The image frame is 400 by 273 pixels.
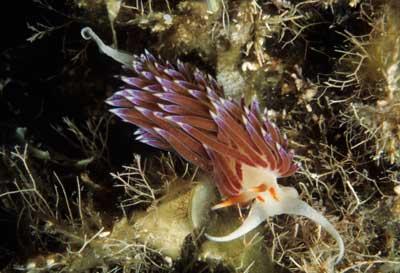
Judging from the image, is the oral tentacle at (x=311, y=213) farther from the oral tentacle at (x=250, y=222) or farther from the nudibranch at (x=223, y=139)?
the oral tentacle at (x=250, y=222)

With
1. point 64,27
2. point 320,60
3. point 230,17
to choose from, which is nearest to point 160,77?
point 230,17

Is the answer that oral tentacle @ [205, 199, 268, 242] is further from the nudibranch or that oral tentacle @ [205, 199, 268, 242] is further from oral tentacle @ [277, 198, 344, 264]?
oral tentacle @ [277, 198, 344, 264]

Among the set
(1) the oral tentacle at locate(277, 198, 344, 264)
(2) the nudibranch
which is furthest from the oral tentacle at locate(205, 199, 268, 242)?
(1) the oral tentacle at locate(277, 198, 344, 264)

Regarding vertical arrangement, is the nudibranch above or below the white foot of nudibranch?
above

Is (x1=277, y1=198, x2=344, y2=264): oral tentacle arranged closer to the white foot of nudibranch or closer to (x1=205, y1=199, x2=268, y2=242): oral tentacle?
the white foot of nudibranch

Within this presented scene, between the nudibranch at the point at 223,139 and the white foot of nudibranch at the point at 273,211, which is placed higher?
the nudibranch at the point at 223,139

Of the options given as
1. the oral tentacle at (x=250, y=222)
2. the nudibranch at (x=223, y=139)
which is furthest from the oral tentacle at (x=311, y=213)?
the oral tentacle at (x=250, y=222)

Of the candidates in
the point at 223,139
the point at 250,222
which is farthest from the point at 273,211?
the point at 223,139

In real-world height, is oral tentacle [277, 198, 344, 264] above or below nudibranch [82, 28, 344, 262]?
below
